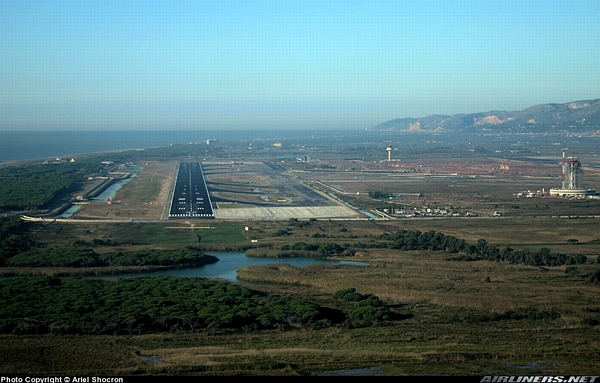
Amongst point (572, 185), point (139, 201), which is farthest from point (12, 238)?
point (572, 185)

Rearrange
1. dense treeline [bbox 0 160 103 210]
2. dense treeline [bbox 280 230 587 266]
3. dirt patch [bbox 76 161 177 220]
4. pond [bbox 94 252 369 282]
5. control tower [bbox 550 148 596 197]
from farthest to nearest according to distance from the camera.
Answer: control tower [bbox 550 148 596 197] → dense treeline [bbox 0 160 103 210] → dirt patch [bbox 76 161 177 220] → dense treeline [bbox 280 230 587 266] → pond [bbox 94 252 369 282]

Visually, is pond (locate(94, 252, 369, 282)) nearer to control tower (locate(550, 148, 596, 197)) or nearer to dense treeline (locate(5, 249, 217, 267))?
dense treeline (locate(5, 249, 217, 267))

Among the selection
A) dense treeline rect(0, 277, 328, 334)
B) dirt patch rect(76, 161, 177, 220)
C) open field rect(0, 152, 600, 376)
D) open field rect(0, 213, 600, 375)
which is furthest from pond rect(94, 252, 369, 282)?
dirt patch rect(76, 161, 177, 220)

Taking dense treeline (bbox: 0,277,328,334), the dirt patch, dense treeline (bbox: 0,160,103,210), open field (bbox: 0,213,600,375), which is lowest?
open field (bbox: 0,213,600,375)

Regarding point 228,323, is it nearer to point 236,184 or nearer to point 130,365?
point 130,365

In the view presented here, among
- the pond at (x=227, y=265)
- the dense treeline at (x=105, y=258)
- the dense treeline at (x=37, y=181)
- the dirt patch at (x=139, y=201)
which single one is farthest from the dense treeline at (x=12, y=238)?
the dense treeline at (x=37, y=181)
